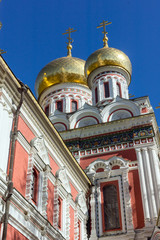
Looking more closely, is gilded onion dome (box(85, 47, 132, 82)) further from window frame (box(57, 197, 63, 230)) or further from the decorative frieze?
window frame (box(57, 197, 63, 230))

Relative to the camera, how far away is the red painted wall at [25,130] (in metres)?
7.38

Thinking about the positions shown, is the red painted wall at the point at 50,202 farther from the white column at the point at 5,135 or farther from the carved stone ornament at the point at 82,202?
the white column at the point at 5,135

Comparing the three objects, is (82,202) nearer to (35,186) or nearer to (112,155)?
(112,155)

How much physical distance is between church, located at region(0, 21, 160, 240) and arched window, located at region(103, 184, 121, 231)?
0.09 ft

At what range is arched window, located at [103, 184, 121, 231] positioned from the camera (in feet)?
34.7

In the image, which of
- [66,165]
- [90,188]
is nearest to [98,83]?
[90,188]

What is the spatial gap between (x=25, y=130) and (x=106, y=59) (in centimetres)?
880

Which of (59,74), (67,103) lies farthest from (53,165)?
(59,74)

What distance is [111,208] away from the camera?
428 inches

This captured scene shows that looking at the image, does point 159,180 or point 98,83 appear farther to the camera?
point 98,83

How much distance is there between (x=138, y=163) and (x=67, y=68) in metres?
8.01

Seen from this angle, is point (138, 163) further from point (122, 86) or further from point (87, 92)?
point (87, 92)

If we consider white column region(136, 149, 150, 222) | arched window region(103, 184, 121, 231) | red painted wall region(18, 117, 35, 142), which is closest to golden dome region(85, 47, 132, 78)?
white column region(136, 149, 150, 222)

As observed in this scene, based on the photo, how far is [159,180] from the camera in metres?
10.8
